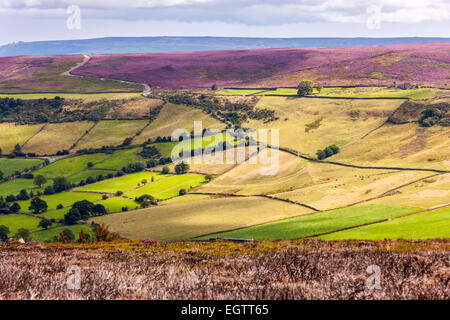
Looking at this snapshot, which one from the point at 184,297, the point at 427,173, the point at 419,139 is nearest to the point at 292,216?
the point at 427,173

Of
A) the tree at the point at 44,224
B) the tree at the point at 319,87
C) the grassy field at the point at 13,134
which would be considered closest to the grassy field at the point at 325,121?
the tree at the point at 319,87

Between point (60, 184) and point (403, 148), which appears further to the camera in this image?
point (60, 184)

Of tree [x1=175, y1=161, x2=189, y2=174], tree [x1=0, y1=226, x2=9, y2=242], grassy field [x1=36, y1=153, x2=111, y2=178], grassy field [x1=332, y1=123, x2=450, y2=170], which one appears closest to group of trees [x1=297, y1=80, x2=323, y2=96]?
grassy field [x1=332, y1=123, x2=450, y2=170]

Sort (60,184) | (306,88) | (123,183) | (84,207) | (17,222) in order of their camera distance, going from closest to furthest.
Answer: (17,222)
(84,207)
(60,184)
(123,183)
(306,88)

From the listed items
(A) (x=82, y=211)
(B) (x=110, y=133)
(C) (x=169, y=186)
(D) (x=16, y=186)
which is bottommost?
(D) (x=16, y=186)

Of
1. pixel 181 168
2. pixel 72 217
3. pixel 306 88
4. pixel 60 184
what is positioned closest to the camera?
pixel 72 217

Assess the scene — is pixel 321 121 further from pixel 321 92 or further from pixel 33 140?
pixel 33 140

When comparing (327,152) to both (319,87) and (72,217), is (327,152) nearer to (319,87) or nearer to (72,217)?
(319,87)

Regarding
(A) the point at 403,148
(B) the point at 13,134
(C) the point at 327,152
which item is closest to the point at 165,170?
(C) the point at 327,152

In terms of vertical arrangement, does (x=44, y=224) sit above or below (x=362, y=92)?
below
